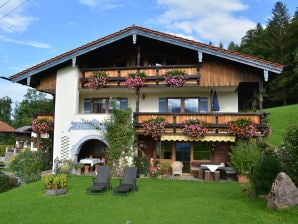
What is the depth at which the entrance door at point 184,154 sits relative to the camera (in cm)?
2017

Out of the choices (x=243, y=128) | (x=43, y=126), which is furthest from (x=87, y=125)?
(x=243, y=128)

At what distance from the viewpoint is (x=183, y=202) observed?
11547 millimetres

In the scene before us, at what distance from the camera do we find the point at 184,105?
21391mm

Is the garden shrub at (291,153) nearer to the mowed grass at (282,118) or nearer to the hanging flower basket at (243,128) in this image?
the hanging flower basket at (243,128)

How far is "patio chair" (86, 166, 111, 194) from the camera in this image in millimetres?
13914

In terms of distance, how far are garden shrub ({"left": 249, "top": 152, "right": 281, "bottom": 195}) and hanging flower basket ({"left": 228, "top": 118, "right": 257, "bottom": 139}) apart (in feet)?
19.5

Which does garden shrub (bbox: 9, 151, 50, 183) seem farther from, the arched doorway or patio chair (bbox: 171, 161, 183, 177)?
patio chair (bbox: 171, 161, 183, 177)

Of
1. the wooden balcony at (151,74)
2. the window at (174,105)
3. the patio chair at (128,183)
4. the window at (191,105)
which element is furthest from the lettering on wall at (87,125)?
the window at (191,105)

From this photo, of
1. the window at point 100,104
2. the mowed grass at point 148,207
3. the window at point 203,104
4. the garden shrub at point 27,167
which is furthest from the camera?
the window at point 100,104

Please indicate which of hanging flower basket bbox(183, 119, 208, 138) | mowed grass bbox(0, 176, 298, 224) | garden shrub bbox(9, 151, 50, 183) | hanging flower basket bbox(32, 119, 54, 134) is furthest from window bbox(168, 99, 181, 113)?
garden shrub bbox(9, 151, 50, 183)

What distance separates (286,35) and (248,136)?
1940 inches

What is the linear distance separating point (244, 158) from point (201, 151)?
4.26m

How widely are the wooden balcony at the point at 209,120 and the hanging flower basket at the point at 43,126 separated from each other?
21.4 ft

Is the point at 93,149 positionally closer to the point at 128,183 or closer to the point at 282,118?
the point at 128,183
